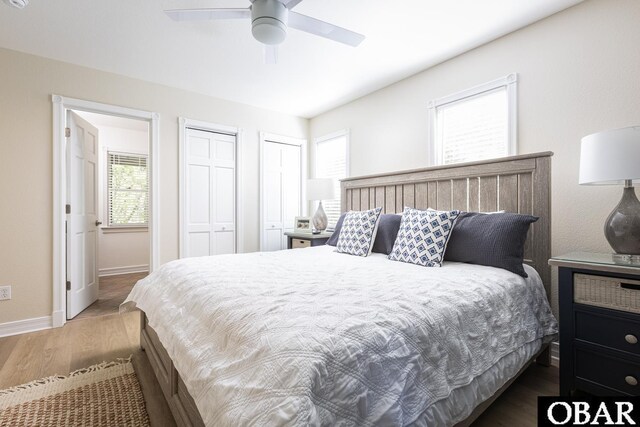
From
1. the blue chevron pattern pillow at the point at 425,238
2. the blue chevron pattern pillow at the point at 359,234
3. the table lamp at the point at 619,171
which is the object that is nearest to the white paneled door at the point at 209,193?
the blue chevron pattern pillow at the point at 359,234

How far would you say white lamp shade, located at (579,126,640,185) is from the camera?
1.52m

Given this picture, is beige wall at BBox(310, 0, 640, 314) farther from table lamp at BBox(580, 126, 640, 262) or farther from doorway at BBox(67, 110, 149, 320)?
doorway at BBox(67, 110, 149, 320)

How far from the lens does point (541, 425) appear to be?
1.50m

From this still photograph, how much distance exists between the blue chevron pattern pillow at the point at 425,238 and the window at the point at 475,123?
905 millimetres

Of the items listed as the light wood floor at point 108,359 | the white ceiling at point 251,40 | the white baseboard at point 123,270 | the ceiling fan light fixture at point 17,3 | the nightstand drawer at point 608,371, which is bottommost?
the light wood floor at point 108,359

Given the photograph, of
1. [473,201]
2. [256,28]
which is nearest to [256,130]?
[256,28]

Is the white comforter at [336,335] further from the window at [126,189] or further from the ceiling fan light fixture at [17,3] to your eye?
the window at [126,189]

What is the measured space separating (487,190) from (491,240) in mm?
621

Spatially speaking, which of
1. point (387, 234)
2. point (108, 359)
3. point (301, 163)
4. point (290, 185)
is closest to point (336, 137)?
point (301, 163)

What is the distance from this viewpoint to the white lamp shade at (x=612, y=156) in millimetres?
1516

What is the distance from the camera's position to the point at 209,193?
3951mm

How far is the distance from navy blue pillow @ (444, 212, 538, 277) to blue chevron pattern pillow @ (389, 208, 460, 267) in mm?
100

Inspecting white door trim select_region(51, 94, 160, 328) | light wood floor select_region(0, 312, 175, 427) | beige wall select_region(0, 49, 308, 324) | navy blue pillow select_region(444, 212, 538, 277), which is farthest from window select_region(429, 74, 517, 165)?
white door trim select_region(51, 94, 160, 328)

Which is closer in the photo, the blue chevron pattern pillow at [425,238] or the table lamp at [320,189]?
the blue chevron pattern pillow at [425,238]
